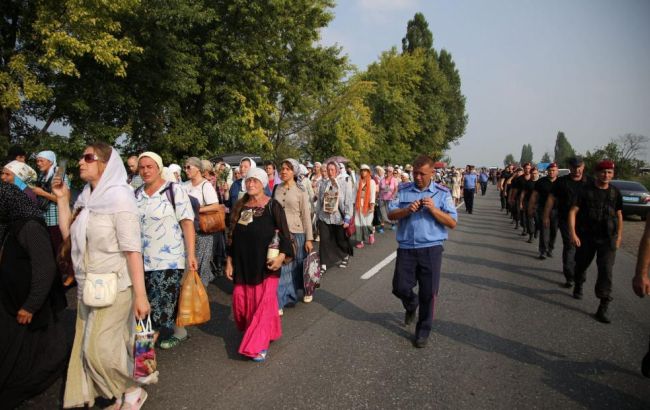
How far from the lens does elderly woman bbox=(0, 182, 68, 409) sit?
3098 millimetres

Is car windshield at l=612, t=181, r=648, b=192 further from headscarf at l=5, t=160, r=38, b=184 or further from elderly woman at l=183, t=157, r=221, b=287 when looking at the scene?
headscarf at l=5, t=160, r=38, b=184

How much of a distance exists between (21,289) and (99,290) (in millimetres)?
764

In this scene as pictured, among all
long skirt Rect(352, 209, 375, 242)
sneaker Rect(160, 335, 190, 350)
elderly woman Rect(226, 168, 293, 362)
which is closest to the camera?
elderly woman Rect(226, 168, 293, 362)

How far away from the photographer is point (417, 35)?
2152 inches

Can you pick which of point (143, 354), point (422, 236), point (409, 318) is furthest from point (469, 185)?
point (143, 354)

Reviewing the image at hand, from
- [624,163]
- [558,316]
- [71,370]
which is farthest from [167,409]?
[624,163]

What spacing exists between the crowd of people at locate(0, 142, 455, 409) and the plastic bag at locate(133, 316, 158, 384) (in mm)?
58

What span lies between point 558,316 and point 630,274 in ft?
12.6

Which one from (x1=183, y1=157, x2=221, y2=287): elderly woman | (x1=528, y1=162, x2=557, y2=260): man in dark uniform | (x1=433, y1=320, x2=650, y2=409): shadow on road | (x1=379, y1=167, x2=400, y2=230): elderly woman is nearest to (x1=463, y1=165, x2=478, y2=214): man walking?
(x1=379, y1=167, x2=400, y2=230): elderly woman

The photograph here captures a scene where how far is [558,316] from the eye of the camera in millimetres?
5484

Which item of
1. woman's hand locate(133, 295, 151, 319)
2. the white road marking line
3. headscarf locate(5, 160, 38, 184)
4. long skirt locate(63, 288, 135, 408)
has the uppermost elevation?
headscarf locate(5, 160, 38, 184)

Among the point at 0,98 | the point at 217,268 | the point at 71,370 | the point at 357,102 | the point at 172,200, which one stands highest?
the point at 357,102

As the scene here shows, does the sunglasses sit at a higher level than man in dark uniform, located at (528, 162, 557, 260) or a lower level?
higher

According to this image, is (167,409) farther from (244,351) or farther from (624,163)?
(624,163)
